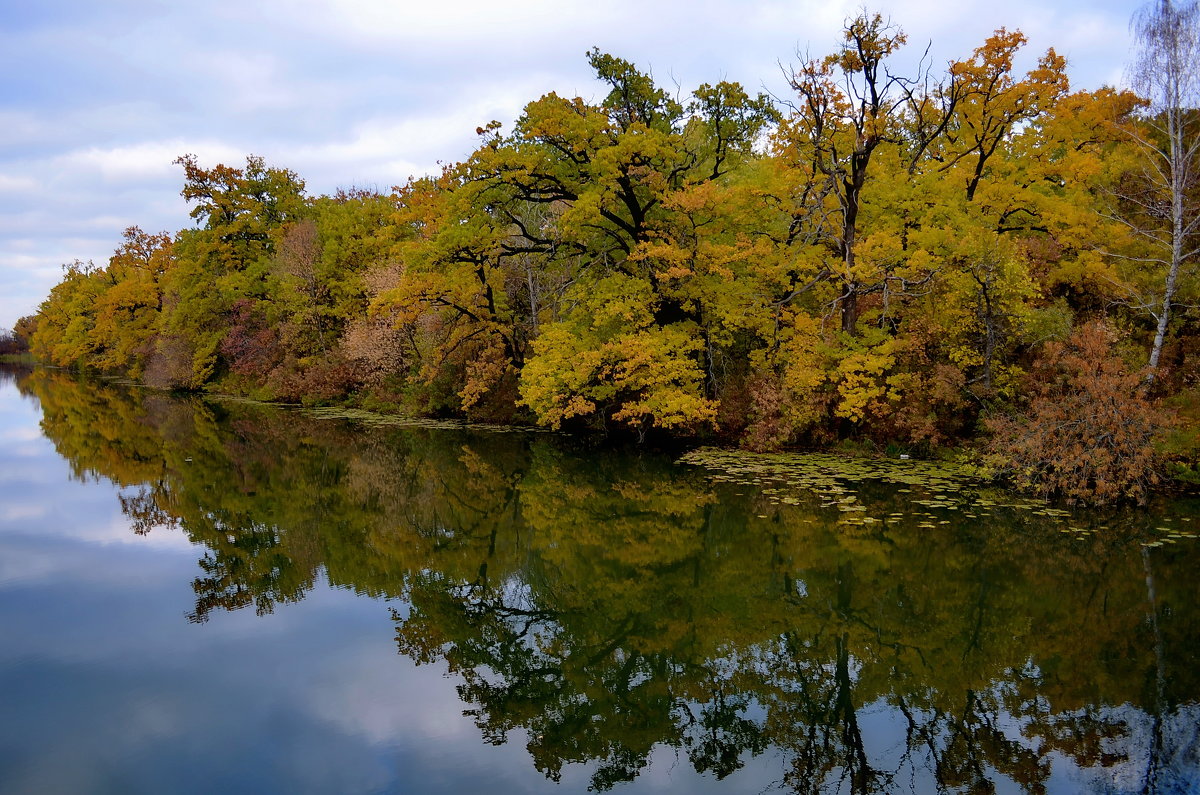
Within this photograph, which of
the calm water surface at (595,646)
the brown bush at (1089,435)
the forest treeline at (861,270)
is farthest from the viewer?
the forest treeline at (861,270)

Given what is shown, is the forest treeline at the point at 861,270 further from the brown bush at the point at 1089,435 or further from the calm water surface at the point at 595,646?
the calm water surface at the point at 595,646

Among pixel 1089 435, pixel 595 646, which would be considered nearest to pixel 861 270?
pixel 1089 435

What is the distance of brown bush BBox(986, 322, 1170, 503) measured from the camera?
14469 millimetres

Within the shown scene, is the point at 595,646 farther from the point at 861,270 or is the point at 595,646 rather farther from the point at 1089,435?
the point at 861,270

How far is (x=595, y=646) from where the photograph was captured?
9516mm

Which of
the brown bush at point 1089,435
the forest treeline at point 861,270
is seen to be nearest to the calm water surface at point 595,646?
the brown bush at point 1089,435

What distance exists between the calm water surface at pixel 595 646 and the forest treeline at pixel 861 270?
13.0 ft

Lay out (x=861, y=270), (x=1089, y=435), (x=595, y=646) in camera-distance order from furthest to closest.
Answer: (x=861, y=270)
(x=1089, y=435)
(x=595, y=646)

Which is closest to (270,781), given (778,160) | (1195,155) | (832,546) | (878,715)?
(878,715)

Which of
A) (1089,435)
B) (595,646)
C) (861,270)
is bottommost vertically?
(595,646)

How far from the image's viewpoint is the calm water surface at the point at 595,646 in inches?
272

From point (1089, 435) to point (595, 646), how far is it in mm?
11828

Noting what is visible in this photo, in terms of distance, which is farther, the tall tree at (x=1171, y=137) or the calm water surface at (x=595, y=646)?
the tall tree at (x=1171, y=137)

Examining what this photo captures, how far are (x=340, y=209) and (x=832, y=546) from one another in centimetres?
3886
